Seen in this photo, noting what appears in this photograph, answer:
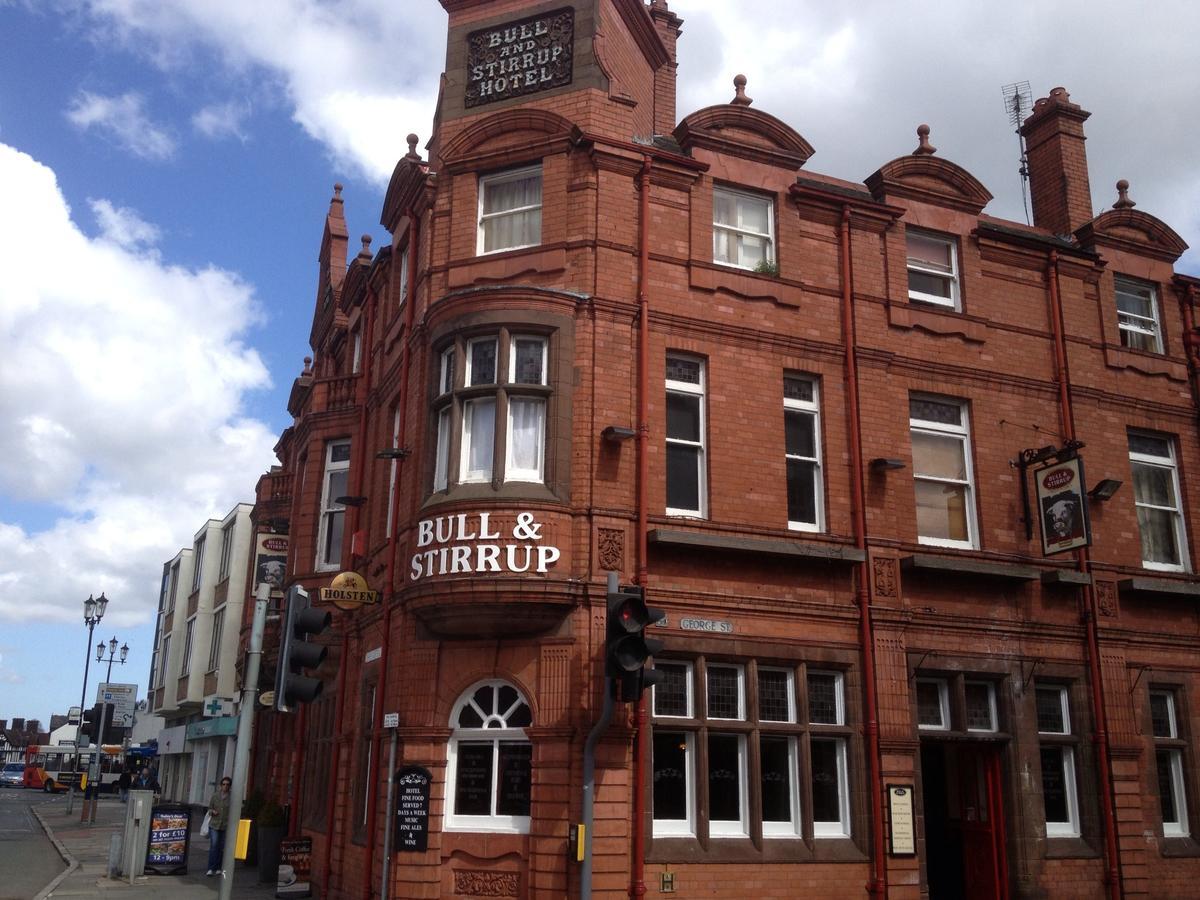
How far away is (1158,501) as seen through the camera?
1864 cm

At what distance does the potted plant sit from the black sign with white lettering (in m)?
12.8

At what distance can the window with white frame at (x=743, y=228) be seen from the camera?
16.4 metres

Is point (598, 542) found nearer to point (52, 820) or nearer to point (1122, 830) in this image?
point (1122, 830)

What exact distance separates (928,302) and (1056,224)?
16.0 ft

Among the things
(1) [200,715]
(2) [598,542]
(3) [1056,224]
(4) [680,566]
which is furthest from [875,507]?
(1) [200,715]

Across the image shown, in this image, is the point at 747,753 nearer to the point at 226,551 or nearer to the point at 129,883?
the point at 129,883

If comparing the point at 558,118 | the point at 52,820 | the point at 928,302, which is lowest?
the point at 52,820

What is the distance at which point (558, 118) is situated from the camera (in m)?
15.6

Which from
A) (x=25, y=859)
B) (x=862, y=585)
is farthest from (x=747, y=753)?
(x=25, y=859)

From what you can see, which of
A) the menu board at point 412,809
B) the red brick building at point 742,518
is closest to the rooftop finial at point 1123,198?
the red brick building at point 742,518

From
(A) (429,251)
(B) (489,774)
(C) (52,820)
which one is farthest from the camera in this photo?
(C) (52,820)

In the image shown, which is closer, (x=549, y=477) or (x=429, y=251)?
(x=549, y=477)

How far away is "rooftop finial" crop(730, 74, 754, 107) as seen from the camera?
16.8m

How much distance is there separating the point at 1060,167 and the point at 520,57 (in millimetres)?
10984
